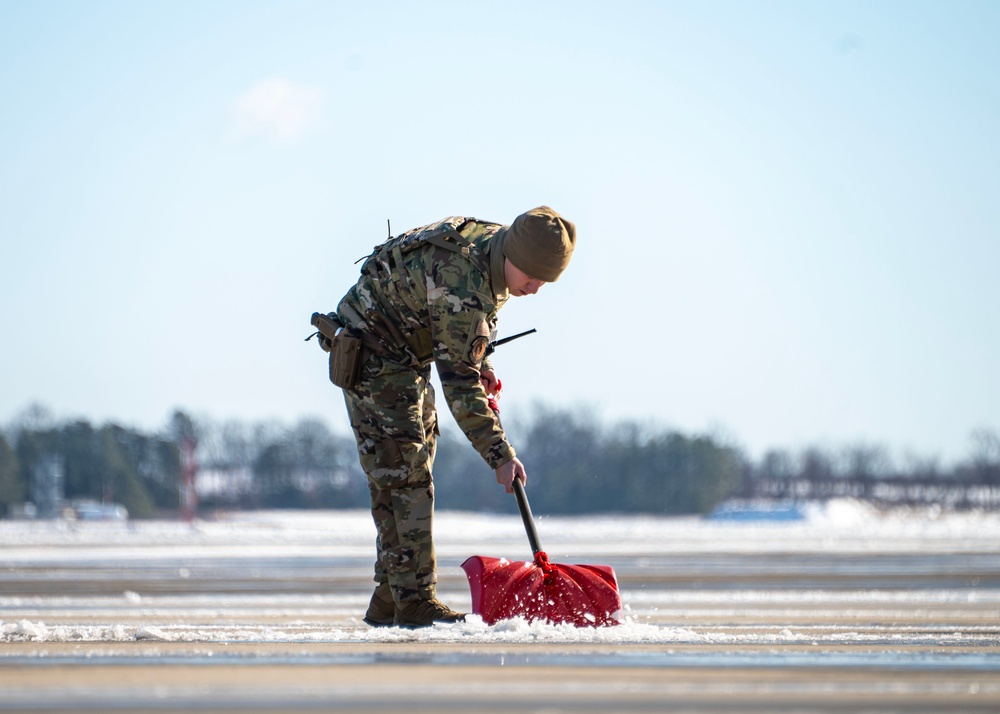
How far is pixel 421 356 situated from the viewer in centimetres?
525

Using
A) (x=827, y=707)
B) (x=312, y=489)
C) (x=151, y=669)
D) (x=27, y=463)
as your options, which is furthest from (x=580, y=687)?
(x=312, y=489)

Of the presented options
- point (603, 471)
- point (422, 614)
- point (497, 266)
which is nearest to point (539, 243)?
point (497, 266)

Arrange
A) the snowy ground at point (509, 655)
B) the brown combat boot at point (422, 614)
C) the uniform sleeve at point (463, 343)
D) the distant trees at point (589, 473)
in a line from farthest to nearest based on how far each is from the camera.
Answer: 1. the distant trees at point (589, 473)
2. the brown combat boot at point (422, 614)
3. the uniform sleeve at point (463, 343)
4. the snowy ground at point (509, 655)

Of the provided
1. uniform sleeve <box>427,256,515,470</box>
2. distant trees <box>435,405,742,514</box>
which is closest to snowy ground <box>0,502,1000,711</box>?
uniform sleeve <box>427,256,515,470</box>

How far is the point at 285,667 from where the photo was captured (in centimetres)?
343

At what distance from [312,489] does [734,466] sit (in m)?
28.0

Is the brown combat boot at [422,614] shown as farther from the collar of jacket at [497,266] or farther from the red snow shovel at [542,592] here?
the collar of jacket at [497,266]

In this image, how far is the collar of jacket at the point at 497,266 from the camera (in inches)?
197

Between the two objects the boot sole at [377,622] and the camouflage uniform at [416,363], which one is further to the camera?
the boot sole at [377,622]

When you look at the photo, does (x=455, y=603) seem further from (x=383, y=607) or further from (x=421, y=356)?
(x=421, y=356)

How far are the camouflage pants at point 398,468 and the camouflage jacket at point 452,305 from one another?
124mm

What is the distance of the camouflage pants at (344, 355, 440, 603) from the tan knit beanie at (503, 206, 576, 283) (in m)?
0.65

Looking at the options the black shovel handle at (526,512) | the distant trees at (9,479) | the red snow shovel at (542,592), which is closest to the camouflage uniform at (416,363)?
the black shovel handle at (526,512)

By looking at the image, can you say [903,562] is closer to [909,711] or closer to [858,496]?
[909,711]
